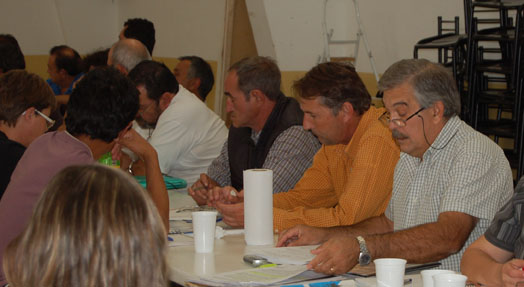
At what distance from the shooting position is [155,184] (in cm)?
286

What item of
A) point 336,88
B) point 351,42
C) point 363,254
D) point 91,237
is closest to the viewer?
point 91,237

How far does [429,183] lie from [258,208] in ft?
1.91

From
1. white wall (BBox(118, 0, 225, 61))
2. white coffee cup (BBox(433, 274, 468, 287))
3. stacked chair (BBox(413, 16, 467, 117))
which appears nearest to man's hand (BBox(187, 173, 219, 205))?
white coffee cup (BBox(433, 274, 468, 287))

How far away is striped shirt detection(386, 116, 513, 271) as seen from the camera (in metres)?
2.17

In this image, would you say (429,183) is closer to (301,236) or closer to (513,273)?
(301,236)

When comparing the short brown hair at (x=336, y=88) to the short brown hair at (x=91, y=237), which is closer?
the short brown hair at (x=91, y=237)

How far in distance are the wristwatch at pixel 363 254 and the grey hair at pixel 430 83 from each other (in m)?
0.55

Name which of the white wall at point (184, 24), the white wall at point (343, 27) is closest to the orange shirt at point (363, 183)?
the white wall at point (343, 27)

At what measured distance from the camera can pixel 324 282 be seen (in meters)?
1.90

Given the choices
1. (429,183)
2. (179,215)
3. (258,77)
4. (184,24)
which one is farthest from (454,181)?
(184,24)

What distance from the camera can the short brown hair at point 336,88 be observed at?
2.75 metres

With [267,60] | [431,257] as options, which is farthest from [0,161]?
[431,257]

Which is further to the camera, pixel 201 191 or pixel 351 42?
pixel 351 42

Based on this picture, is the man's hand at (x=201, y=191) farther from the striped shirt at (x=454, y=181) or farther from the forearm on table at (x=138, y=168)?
the striped shirt at (x=454, y=181)
